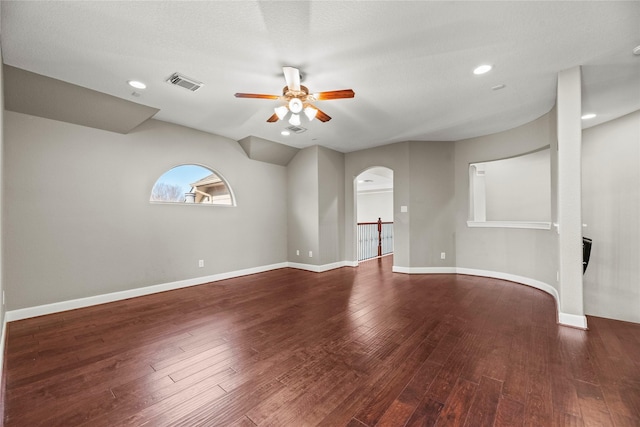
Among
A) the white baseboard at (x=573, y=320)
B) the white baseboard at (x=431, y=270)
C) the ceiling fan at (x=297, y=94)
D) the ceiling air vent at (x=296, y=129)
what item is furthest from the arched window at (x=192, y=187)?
the white baseboard at (x=573, y=320)

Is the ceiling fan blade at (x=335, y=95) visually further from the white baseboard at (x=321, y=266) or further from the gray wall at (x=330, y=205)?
the white baseboard at (x=321, y=266)

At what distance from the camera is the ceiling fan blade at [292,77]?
2.58 meters

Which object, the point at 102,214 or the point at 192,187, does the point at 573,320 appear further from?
the point at 102,214

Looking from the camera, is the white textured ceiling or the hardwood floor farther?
the white textured ceiling

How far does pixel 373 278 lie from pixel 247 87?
3.89 m

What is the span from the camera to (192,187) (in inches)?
188

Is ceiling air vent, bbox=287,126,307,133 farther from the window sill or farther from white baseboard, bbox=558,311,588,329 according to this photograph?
white baseboard, bbox=558,311,588,329

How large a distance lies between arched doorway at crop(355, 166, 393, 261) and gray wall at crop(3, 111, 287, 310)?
11.1 ft

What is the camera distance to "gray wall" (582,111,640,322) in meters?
3.27

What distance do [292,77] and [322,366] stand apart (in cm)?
270

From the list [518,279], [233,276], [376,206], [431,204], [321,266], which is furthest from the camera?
[376,206]

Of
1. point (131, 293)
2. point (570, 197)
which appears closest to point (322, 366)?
point (570, 197)

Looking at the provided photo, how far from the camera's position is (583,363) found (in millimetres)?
2086

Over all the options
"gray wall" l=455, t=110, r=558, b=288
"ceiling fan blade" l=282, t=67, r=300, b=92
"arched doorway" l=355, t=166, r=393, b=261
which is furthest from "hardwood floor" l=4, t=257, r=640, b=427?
"arched doorway" l=355, t=166, r=393, b=261
